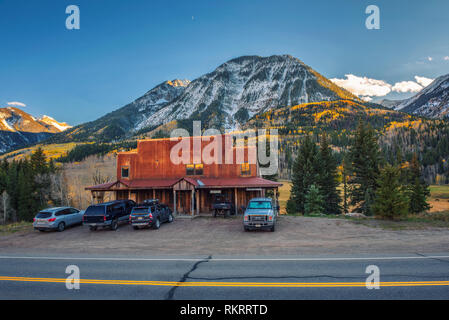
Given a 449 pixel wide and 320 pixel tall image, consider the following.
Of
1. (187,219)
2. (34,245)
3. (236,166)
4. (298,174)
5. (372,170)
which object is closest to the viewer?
(34,245)

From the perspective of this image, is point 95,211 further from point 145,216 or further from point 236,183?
point 236,183

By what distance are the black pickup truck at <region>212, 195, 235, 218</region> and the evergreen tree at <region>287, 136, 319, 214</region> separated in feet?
54.0

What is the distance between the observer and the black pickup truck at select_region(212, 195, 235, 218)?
23.1m

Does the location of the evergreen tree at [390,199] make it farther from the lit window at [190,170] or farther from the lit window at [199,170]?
the lit window at [190,170]

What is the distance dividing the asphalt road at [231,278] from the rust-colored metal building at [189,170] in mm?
15871

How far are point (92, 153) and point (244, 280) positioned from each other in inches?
6903

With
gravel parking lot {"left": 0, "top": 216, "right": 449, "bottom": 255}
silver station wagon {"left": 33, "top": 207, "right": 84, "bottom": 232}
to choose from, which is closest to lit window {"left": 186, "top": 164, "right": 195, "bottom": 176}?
gravel parking lot {"left": 0, "top": 216, "right": 449, "bottom": 255}

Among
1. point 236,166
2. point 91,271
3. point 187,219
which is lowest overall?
point 187,219

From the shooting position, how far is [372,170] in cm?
3566

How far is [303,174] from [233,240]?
1099 inches

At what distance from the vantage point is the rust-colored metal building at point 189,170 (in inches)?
1056

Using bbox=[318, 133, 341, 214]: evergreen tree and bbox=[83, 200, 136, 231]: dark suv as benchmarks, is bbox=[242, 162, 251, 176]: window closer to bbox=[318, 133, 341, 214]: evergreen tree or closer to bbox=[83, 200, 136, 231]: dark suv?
bbox=[83, 200, 136, 231]: dark suv
